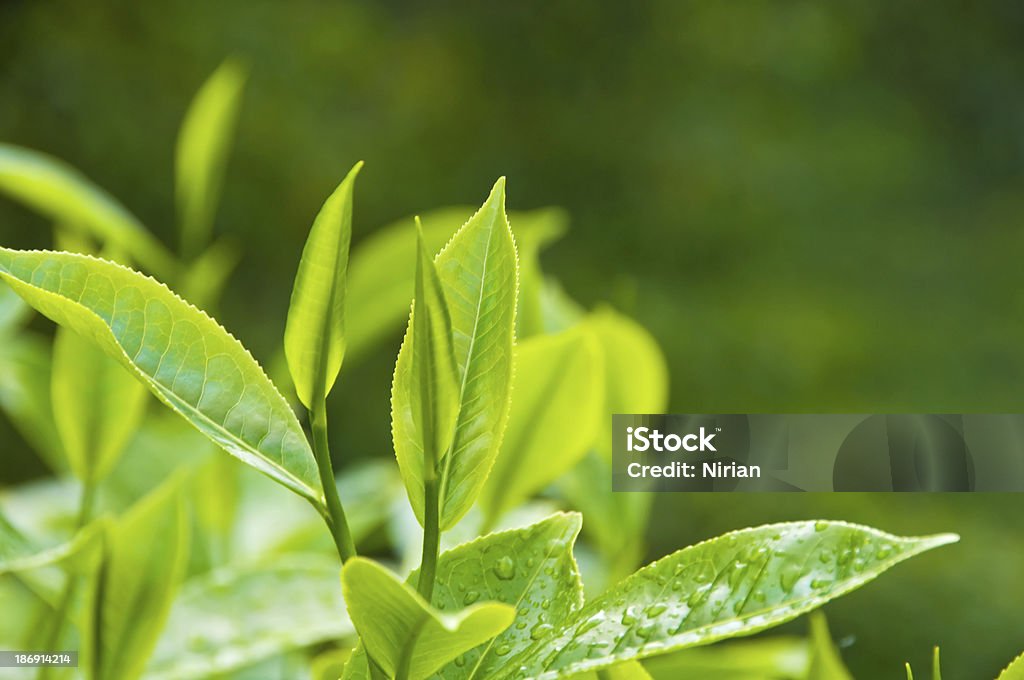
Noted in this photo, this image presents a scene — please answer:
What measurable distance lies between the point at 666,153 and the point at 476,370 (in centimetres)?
177

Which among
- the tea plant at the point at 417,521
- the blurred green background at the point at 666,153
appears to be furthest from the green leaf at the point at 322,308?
the blurred green background at the point at 666,153

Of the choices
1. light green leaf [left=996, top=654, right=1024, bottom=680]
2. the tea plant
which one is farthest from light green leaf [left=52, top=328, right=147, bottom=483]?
light green leaf [left=996, top=654, right=1024, bottom=680]

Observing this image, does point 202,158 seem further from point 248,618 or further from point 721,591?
point 721,591

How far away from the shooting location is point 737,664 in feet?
0.88

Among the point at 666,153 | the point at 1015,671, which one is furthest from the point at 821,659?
the point at 666,153

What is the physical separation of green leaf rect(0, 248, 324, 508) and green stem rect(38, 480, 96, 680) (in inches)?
5.1

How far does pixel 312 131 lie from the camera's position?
6.07 ft

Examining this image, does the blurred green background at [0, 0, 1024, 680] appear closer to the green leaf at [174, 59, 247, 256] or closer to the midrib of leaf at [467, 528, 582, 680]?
the green leaf at [174, 59, 247, 256]

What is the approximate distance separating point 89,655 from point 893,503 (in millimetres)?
1477

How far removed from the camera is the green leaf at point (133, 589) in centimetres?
24

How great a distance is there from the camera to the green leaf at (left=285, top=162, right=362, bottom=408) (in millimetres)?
164

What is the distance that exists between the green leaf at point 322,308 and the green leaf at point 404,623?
0.04m

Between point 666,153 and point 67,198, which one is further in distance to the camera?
point 666,153

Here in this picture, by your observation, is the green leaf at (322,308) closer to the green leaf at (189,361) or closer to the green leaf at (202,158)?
the green leaf at (189,361)
